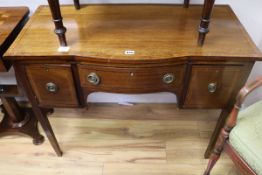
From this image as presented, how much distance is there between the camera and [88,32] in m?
0.98

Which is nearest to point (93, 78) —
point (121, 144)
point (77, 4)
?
point (77, 4)

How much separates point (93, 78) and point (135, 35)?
250 mm

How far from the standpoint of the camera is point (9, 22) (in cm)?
109

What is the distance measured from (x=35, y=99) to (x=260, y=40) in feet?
4.11

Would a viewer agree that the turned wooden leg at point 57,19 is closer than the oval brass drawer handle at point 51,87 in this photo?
Yes

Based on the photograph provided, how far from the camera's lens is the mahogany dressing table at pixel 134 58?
34.3 inches

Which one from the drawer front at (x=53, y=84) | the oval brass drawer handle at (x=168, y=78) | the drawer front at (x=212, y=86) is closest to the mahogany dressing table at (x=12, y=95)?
the drawer front at (x=53, y=84)

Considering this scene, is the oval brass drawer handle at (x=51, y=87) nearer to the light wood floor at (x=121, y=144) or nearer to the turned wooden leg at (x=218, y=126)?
the light wood floor at (x=121, y=144)

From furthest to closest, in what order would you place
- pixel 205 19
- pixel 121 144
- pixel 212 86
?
pixel 121 144, pixel 212 86, pixel 205 19

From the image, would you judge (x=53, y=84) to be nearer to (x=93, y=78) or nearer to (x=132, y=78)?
(x=93, y=78)

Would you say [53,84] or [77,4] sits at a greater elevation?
[77,4]

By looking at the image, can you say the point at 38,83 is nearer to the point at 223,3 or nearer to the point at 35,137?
the point at 35,137

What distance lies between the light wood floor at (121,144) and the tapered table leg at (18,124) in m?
0.06

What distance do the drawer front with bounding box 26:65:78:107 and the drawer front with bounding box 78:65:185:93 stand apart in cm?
7
